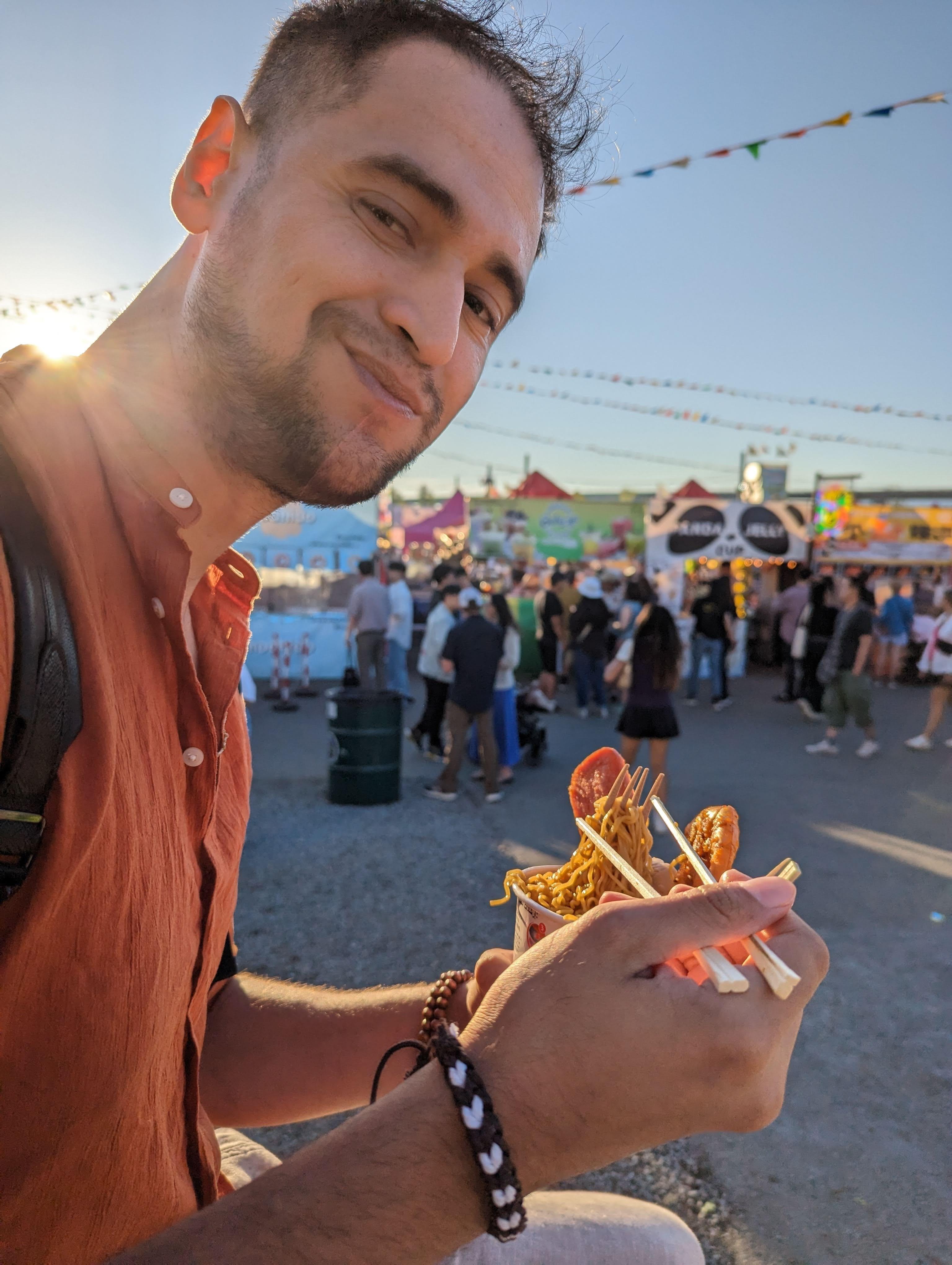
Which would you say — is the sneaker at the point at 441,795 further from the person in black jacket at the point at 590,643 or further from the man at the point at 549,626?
the man at the point at 549,626

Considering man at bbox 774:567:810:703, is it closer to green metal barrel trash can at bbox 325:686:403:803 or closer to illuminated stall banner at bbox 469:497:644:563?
illuminated stall banner at bbox 469:497:644:563

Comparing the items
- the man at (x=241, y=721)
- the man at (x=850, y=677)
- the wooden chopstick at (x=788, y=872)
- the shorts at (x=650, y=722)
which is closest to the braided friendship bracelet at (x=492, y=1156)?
the man at (x=241, y=721)

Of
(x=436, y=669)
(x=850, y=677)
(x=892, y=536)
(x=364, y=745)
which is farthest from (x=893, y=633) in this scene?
(x=364, y=745)

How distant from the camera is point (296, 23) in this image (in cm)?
129

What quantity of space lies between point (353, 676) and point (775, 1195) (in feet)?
26.5

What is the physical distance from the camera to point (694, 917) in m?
0.92

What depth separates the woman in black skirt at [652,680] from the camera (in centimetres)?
711

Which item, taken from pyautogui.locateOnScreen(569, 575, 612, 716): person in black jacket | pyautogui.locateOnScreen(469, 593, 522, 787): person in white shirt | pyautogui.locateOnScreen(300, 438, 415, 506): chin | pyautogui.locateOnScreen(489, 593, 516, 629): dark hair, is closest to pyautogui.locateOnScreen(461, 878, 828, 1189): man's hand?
pyautogui.locateOnScreen(300, 438, 415, 506): chin

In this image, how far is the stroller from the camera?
8.88m

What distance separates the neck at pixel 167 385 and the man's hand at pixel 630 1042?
791 millimetres

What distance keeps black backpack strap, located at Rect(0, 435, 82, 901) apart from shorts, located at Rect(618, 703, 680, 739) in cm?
662

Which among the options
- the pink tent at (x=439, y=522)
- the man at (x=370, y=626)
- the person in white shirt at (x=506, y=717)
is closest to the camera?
the person in white shirt at (x=506, y=717)

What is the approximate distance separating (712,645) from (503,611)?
5.52 metres

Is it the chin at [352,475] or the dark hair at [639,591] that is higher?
the chin at [352,475]
